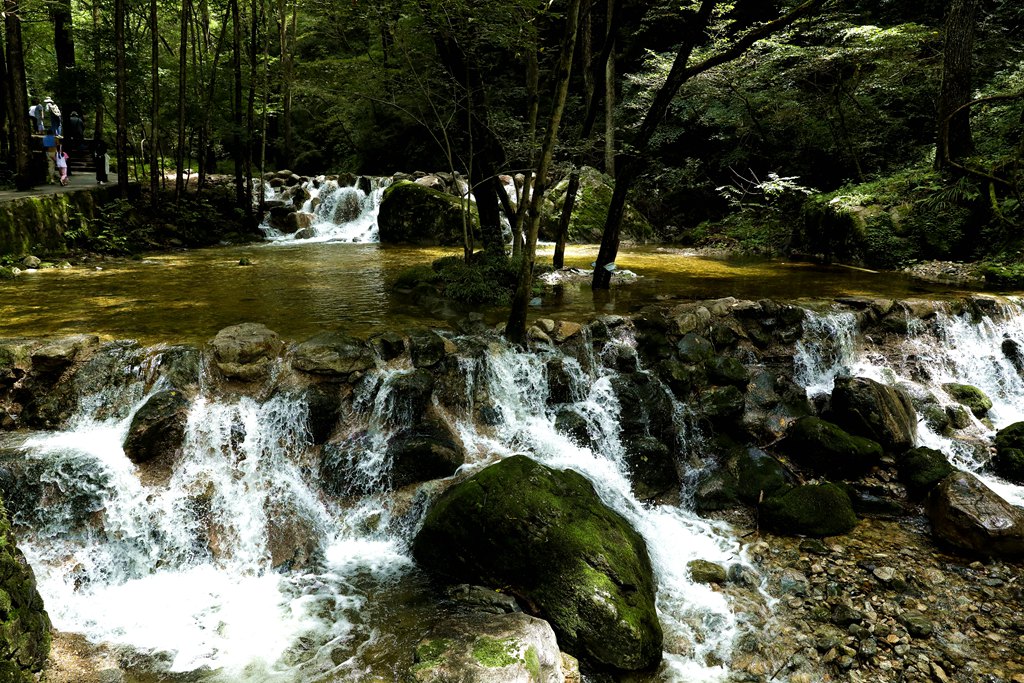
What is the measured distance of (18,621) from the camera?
12.7 feet

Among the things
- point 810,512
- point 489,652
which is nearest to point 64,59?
point 489,652

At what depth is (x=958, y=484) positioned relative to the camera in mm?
6383

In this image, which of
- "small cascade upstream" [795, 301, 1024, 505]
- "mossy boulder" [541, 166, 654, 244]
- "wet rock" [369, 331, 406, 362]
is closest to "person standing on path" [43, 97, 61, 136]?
"mossy boulder" [541, 166, 654, 244]

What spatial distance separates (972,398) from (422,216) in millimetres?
13913

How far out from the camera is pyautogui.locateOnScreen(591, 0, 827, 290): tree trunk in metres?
8.76

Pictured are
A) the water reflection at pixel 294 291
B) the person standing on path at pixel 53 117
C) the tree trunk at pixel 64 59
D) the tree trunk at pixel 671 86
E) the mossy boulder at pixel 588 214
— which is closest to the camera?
the water reflection at pixel 294 291

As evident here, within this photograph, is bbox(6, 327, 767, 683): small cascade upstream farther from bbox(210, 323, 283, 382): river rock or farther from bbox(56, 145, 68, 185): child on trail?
bbox(56, 145, 68, 185): child on trail

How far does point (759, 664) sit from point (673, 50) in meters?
20.0

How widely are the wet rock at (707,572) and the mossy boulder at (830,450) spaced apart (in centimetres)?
235

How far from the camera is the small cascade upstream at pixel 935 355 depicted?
9.23 m

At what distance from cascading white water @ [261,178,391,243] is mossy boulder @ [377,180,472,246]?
1.26m

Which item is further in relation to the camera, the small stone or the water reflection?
the water reflection

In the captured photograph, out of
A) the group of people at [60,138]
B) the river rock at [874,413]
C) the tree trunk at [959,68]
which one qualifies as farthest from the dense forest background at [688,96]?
the river rock at [874,413]

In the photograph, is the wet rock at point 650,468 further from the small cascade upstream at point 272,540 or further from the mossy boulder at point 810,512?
the mossy boulder at point 810,512
